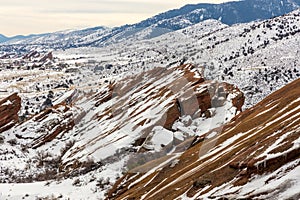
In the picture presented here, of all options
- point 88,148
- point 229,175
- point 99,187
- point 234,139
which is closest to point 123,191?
point 99,187

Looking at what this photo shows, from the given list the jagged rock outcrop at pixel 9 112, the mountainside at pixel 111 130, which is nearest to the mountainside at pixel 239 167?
the mountainside at pixel 111 130

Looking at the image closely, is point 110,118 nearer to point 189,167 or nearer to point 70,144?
point 70,144

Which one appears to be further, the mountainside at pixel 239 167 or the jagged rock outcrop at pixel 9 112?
the jagged rock outcrop at pixel 9 112

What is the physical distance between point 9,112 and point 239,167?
7404 cm

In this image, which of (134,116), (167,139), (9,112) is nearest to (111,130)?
(134,116)

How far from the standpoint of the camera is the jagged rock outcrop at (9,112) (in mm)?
79531

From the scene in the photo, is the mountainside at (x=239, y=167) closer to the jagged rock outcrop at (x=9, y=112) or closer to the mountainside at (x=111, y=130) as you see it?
the mountainside at (x=111, y=130)

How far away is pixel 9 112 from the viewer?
3403 inches

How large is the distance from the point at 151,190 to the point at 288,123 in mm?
12448

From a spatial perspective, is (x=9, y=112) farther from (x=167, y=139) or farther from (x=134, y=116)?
(x=167, y=139)

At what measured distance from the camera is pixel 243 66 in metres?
101

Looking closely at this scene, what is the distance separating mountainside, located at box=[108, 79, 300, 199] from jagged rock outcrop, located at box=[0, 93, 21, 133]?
47750 millimetres

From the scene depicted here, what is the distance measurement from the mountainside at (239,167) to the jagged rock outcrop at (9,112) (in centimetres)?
4775

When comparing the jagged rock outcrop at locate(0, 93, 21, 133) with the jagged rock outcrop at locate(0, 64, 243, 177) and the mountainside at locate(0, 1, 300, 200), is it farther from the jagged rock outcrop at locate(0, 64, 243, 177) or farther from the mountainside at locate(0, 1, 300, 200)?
the jagged rock outcrop at locate(0, 64, 243, 177)
